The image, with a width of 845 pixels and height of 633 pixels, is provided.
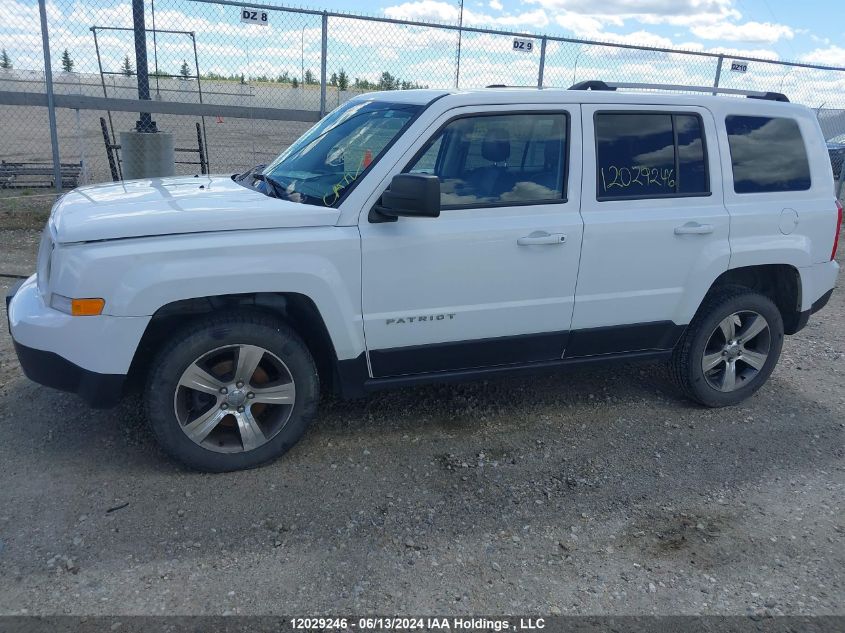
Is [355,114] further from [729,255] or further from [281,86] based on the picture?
[281,86]

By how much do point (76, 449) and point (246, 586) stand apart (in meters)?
1.57

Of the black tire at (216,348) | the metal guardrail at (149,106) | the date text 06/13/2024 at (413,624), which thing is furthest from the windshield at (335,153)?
the metal guardrail at (149,106)

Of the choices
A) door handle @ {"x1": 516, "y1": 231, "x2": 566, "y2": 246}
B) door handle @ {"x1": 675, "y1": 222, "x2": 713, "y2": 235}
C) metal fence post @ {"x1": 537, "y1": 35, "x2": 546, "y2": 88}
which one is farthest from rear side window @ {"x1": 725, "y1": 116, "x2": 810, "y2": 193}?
metal fence post @ {"x1": 537, "y1": 35, "x2": 546, "y2": 88}

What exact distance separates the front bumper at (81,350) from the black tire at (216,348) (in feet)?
0.59

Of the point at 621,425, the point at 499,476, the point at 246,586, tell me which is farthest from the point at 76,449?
the point at 621,425

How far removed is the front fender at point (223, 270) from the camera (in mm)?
3311

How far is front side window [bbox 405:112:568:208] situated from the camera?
12.9 feet

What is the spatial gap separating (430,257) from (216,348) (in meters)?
1.18

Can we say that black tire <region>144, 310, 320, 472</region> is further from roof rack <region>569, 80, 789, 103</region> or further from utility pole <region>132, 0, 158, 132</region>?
utility pole <region>132, 0, 158, 132</region>

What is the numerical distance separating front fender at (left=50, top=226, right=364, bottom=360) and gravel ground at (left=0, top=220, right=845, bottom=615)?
861 mm

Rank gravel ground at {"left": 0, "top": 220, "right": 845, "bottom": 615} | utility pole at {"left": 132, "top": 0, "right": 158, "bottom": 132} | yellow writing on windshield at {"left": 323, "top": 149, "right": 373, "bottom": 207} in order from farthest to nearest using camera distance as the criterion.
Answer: utility pole at {"left": 132, "top": 0, "right": 158, "bottom": 132} < yellow writing on windshield at {"left": 323, "top": 149, "right": 373, "bottom": 207} < gravel ground at {"left": 0, "top": 220, "right": 845, "bottom": 615}

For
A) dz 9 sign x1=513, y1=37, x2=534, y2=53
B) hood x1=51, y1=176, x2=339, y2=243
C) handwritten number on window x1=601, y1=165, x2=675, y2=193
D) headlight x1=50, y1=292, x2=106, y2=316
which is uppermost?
dz 9 sign x1=513, y1=37, x2=534, y2=53

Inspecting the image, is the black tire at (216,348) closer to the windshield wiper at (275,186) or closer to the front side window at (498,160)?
the windshield wiper at (275,186)

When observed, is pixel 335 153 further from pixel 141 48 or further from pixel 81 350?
pixel 141 48
